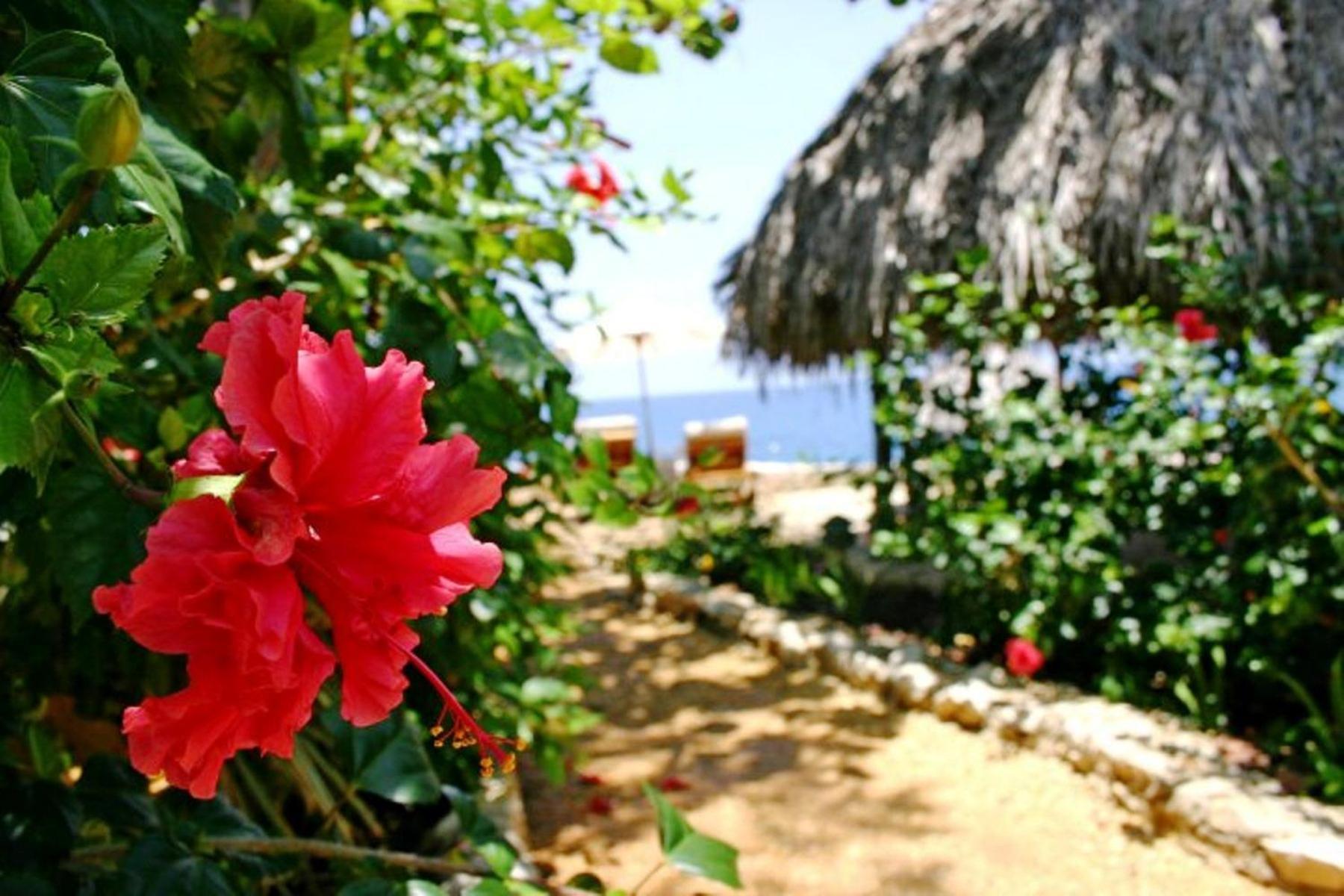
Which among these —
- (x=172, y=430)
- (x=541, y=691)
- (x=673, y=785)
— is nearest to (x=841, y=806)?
(x=673, y=785)

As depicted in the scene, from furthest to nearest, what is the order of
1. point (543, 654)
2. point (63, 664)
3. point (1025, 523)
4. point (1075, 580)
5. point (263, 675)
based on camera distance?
point (1025, 523), point (1075, 580), point (543, 654), point (63, 664), point (263, 675)

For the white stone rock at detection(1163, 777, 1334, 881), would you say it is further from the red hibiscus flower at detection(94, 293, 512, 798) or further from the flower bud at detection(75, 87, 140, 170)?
the flower bud at detection(75, 87, 140, 170)

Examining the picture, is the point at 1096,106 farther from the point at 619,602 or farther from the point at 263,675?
the point at 263,675

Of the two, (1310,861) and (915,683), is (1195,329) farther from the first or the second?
(1310,861)

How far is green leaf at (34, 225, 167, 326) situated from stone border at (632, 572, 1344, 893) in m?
2.69

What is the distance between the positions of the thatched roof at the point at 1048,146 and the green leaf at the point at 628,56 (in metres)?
3.31

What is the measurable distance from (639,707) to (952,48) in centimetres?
435

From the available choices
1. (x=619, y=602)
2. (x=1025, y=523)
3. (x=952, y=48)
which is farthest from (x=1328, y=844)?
(x=952, y=48)

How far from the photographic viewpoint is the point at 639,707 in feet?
13.2

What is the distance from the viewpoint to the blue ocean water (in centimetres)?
739

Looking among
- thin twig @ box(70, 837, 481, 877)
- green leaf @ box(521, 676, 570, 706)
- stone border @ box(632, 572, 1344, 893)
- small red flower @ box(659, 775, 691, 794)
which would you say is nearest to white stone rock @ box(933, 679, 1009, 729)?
stone border @ box(632, 572, 1344, 893)

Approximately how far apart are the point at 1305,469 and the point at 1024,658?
42.0 inches

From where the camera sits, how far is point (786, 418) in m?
33.9

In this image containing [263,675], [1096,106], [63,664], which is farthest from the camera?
[1096,106]
